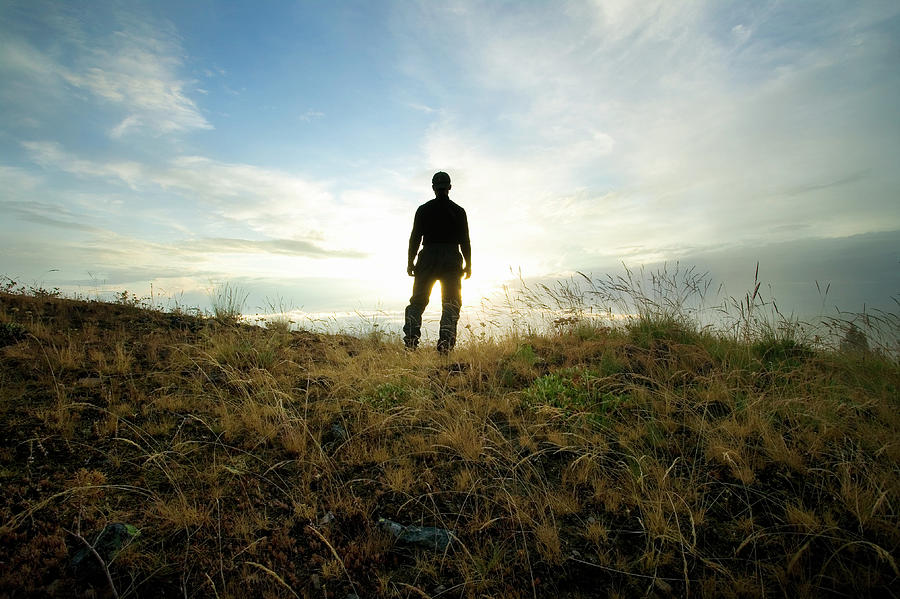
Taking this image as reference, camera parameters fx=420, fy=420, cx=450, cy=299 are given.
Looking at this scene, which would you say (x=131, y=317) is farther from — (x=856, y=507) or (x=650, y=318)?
(x=856, y=507)

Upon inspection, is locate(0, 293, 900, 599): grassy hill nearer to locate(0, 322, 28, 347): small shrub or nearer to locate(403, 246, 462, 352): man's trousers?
locate(0, 322, 28, 347): small shrub

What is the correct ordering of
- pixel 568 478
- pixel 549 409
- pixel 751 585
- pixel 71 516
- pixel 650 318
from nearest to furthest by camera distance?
pixel 751 585
pixel 71 516
pixel 568 478
pixel 549 409
pixel 650 318

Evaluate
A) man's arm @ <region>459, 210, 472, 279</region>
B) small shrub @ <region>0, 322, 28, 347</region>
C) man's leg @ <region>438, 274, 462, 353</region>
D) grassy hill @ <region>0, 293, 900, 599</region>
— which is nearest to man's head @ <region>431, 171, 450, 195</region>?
man's arm @ <region>459, 210, 472, 279</region>

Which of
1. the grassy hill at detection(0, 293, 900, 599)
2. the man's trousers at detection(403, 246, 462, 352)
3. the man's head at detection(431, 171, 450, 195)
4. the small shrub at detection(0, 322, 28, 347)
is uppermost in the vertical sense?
the man's head at detection(431, 171, 450, 195)

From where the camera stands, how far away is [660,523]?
2496 mm

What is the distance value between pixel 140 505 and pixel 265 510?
855 millimetres

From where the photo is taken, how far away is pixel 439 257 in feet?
24.1

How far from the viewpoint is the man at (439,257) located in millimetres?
7352

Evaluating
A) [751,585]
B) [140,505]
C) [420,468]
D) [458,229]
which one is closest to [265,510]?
[140,505]

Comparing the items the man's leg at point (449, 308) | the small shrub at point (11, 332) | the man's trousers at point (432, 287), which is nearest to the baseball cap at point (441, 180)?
the man's trousers at point (432, 287)

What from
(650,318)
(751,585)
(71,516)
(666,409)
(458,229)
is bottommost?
(751,585)

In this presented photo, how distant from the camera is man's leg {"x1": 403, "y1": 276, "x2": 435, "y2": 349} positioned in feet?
24.0

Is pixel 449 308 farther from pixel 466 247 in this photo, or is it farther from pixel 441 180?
pixel 441 180

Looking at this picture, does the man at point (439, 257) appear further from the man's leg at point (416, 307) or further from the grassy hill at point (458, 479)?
the grassy hill at point (458, 479)
